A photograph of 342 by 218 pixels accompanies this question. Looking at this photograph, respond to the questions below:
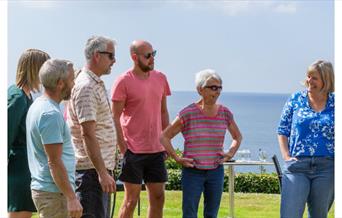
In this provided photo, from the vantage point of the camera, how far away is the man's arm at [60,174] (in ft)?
11.2

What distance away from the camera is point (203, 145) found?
4898 millimetres

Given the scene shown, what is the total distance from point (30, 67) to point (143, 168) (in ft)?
5.19

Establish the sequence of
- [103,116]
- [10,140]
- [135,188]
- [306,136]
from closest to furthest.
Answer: [10,140] → [103,116] → [306,136] → [135,188]

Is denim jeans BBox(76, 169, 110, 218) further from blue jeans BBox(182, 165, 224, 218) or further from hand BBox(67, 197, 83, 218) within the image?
blue jeans BBox(182, 165, 224, 218)

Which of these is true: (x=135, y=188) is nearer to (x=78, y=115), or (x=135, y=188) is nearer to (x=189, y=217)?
(x=189, y=217)

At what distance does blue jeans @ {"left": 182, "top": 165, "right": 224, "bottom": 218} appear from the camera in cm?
487

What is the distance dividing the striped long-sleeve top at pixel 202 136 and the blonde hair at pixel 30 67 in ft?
4.36

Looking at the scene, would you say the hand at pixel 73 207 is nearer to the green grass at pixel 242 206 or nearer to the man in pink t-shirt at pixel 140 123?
the man in pink t-shirt at pixel 140 123

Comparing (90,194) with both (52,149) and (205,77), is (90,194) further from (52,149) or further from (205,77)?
(205,77)

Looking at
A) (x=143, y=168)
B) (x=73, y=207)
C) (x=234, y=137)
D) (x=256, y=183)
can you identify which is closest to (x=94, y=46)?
(x=73, y=207)

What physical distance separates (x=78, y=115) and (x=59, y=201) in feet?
2.20

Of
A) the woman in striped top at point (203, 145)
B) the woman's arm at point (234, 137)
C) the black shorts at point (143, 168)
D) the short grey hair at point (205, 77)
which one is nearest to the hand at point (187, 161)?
the woman in striped top at point (203, 145)

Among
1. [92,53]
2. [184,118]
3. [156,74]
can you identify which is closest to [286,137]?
[184,118]
